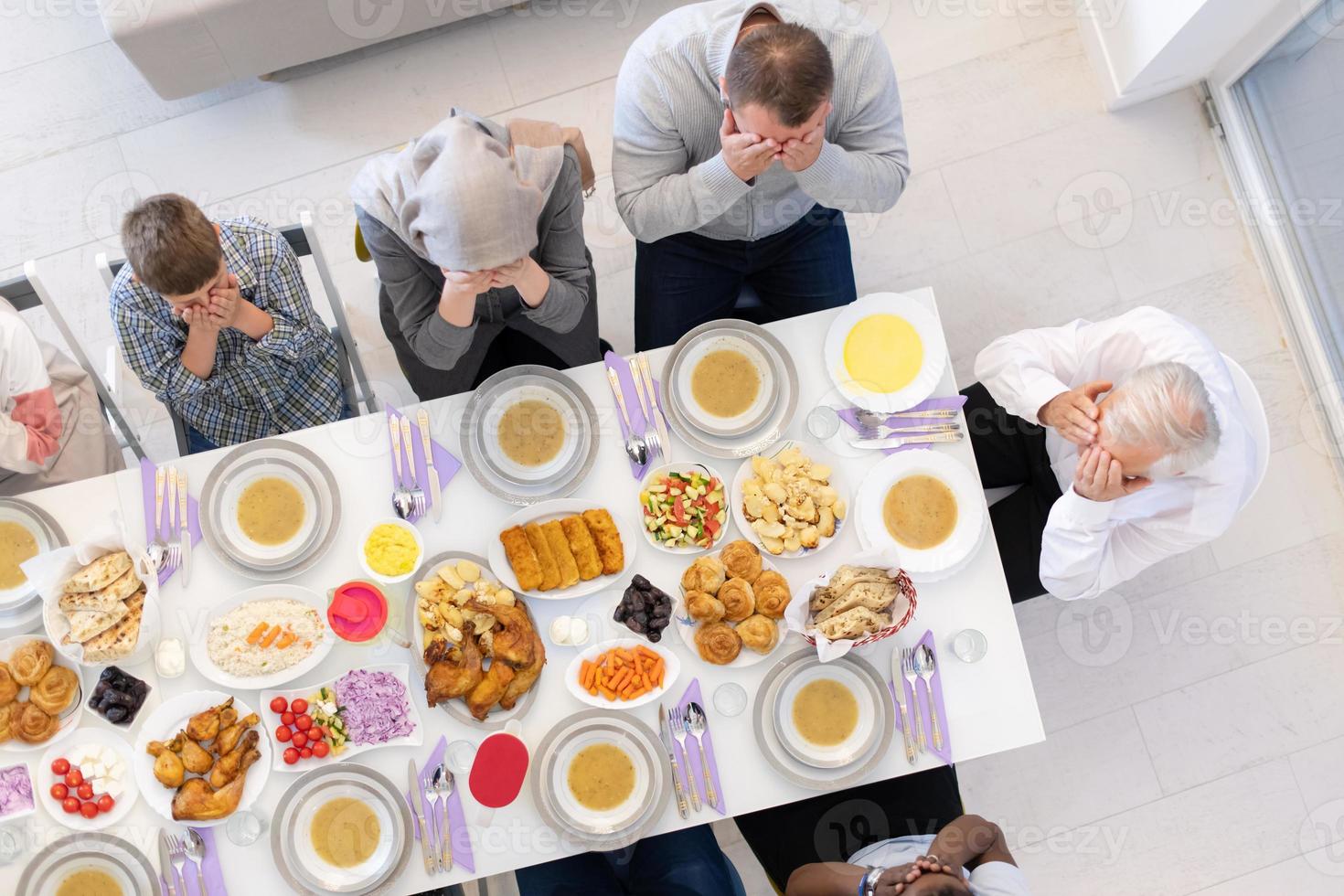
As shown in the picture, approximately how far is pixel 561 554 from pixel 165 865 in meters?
1.04

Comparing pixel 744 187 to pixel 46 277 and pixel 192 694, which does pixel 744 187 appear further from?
pixel 46 277

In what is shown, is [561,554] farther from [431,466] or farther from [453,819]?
[453,819]

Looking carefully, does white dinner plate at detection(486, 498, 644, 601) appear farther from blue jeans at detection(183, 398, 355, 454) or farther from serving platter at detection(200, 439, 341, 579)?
blue jeans at detection(183, 398, 355, 454)

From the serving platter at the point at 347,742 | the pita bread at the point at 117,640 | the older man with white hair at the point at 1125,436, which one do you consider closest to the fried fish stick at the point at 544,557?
the serving platter at the point at 347,742

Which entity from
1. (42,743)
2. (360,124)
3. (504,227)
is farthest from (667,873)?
(360,124)

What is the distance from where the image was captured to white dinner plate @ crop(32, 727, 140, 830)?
205cm

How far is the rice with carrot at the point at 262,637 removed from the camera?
83.1 inches

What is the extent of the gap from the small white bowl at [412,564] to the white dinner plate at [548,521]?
15 cm

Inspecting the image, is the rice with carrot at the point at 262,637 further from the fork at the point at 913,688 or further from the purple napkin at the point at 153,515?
the fork at the point at 913,688

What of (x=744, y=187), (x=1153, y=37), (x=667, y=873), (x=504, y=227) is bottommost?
(x=667, y=873)

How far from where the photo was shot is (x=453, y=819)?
2111 mm

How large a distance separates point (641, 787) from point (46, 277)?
2.66 metres

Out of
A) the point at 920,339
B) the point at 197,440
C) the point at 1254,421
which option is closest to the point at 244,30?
the point at 197,440

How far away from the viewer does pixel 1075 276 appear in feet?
11.0
